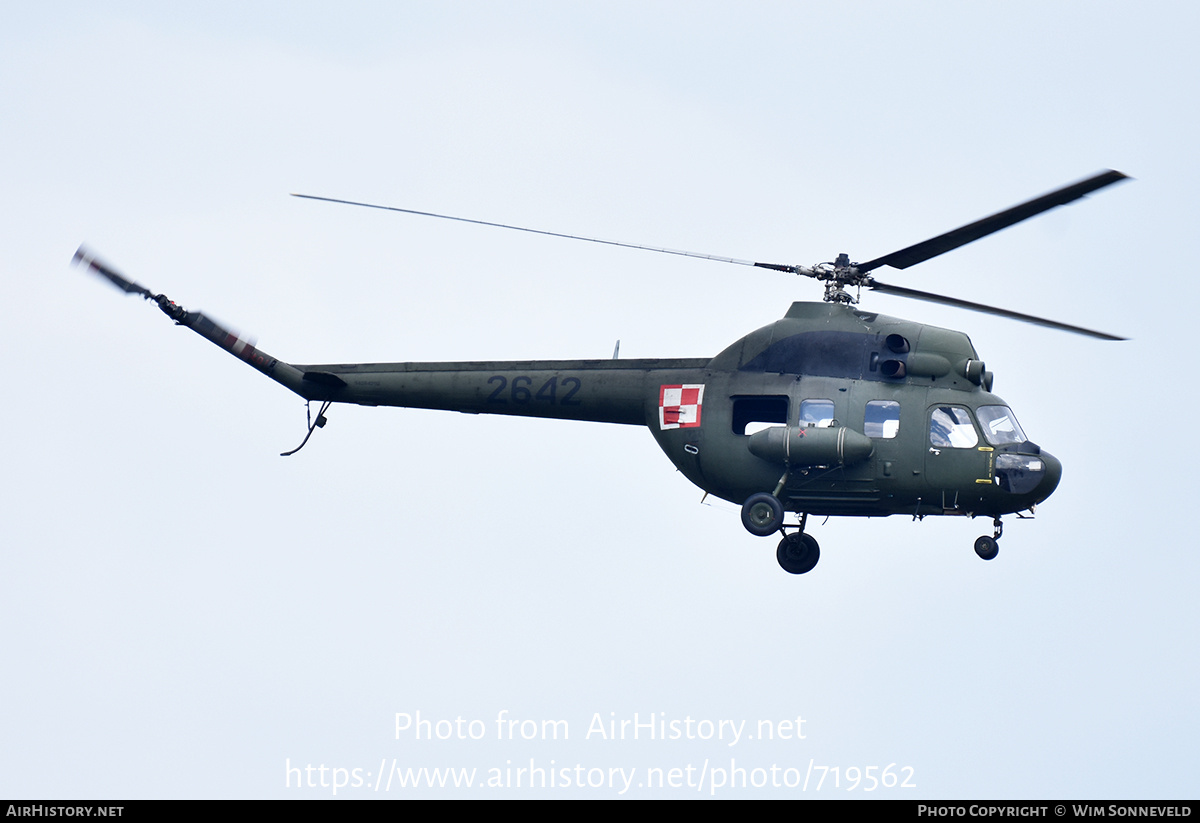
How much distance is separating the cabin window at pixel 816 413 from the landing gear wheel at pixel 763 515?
50.8 inches

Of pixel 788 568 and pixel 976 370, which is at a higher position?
pixel 976 370

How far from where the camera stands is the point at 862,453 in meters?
25.7

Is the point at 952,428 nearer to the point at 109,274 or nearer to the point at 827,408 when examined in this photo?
the point at 827,408

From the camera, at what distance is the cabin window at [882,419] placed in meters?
26.0

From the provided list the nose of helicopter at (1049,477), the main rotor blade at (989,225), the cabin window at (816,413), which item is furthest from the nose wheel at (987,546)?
the main rotor blade at (989,225)

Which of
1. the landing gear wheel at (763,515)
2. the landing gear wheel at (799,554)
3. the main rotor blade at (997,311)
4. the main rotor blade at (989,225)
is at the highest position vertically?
the main rotor blade at (989,225)

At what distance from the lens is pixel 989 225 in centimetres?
2420

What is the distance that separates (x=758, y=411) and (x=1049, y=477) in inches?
182

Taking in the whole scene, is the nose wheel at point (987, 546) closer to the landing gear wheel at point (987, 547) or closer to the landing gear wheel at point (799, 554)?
the landing gear wheel at point (987, 547)

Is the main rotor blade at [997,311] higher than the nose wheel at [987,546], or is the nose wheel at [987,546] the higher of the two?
the main rotor blade at [997,311]

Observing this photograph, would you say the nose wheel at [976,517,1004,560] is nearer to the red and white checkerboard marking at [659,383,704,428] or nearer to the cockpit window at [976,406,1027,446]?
the cockpit window at [976,406,1027,446]

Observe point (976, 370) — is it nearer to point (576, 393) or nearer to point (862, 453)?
point (862, 453)
